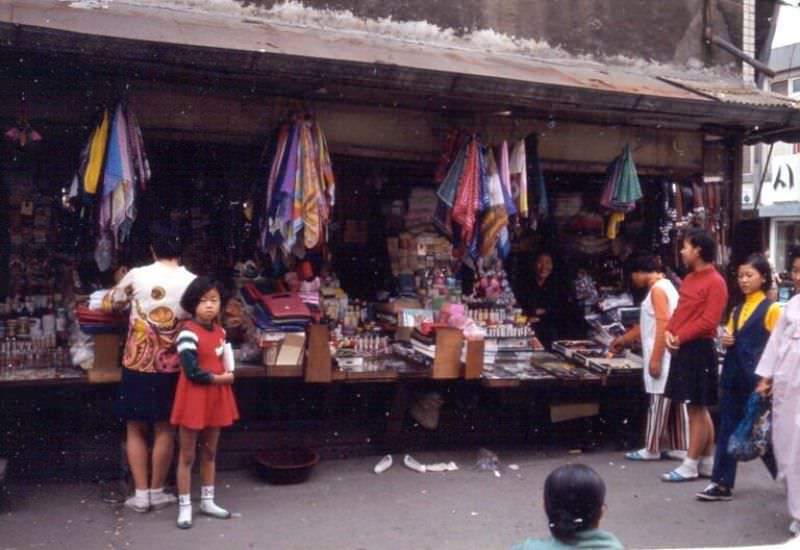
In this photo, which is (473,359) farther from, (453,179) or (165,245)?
(165,245)

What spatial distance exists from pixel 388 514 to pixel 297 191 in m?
2.49

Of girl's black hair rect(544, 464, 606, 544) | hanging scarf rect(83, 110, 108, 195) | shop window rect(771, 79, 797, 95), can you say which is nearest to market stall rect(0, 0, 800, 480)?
hanging scarf rect(83, 110, 108, 195)

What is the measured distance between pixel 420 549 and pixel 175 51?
11.8 ft

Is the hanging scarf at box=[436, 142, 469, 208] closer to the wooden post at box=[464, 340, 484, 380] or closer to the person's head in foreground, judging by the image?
the wooden post at box=[464, 340, 484, 380]

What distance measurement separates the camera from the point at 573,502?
2.91m

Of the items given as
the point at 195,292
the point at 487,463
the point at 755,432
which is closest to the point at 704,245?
the point at 755,432

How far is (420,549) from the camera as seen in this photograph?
570 cm

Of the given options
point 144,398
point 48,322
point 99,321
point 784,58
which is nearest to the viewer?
point 144,398

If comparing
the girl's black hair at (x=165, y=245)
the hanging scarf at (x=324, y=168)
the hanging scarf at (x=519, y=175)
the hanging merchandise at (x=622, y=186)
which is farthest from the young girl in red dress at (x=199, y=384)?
the hanging merchandise at (x=622, y=186)

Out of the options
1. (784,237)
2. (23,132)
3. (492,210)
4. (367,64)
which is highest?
(367,64)

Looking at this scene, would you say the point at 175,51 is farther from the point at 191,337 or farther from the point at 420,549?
the point at 420,549

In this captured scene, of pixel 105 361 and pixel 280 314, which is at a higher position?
pixel 280 314

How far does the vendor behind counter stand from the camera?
9.03 meters

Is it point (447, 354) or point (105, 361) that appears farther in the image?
point (447, 354)
